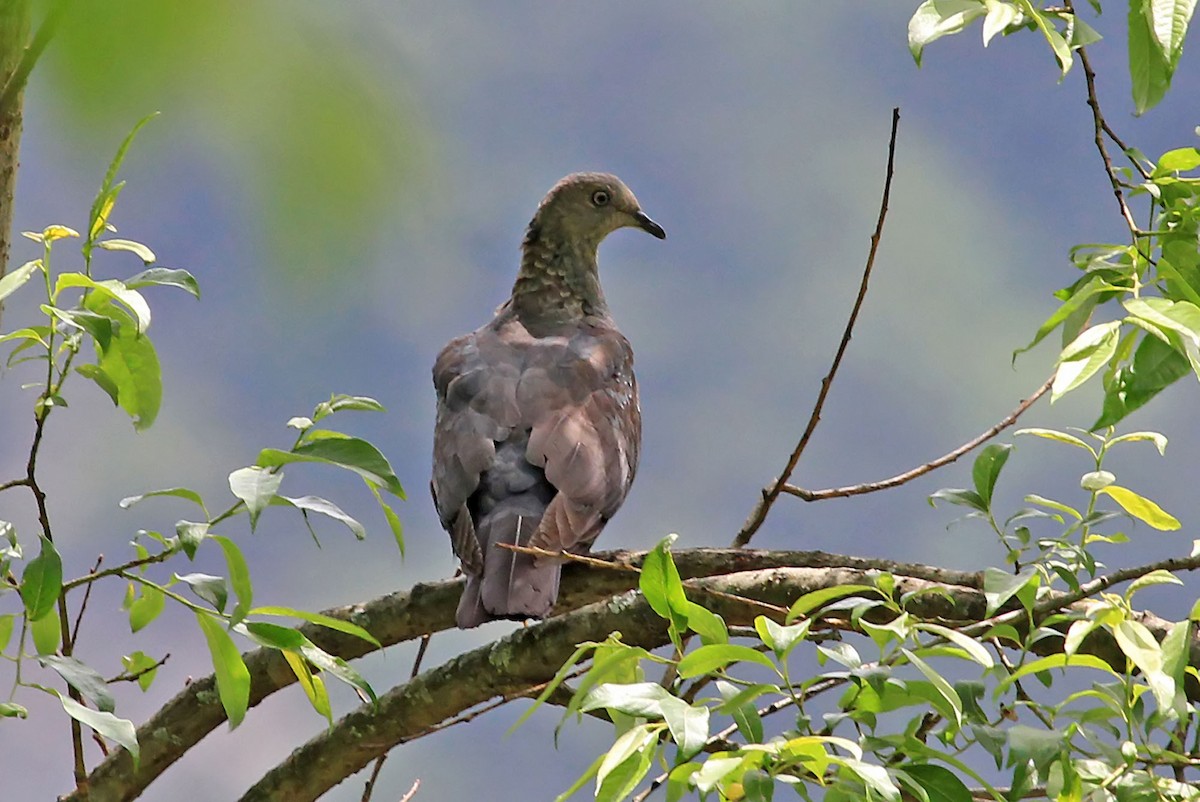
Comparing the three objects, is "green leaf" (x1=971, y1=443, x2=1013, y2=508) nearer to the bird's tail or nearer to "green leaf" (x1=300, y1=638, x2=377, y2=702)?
"green leaf" (x1=300, y1=638, x2=377, y2=702)

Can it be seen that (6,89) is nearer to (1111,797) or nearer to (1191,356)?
(1191,356)

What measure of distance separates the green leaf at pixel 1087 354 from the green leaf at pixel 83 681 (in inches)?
35.0

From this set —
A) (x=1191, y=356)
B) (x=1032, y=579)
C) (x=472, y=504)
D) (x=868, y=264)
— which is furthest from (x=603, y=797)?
(x=472, y=504)

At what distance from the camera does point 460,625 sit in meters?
2.00

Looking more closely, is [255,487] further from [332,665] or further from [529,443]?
[529,443]

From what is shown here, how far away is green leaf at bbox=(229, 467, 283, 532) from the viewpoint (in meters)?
1.18

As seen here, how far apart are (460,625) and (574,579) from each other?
218 mm

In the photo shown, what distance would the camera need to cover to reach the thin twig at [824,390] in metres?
1.72

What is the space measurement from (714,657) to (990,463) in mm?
486

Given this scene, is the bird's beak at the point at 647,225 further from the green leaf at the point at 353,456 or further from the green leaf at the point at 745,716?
the green leaf at the point at 745,716

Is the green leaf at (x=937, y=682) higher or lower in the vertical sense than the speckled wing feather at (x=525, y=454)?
lower

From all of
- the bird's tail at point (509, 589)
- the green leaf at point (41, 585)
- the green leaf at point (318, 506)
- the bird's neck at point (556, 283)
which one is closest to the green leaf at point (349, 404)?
the green leaf at point (318, 506)

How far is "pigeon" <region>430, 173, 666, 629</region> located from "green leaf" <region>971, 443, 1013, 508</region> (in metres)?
0.90

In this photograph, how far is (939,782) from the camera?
102 centimetres
